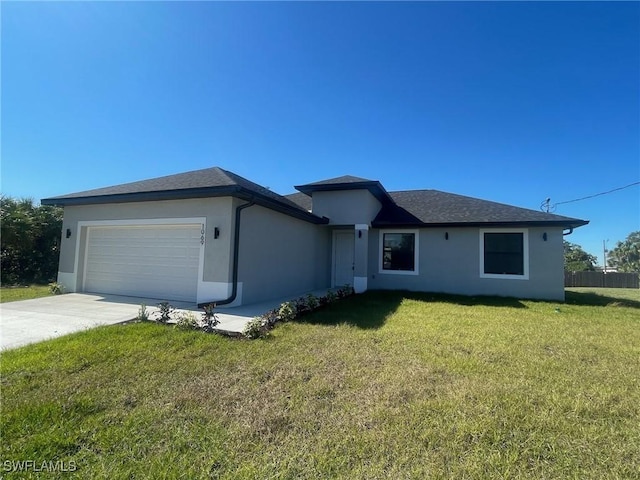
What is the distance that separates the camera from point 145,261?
9.31 m

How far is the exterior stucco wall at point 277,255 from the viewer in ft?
27.9

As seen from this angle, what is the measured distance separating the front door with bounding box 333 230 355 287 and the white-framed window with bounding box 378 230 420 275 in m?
1.53

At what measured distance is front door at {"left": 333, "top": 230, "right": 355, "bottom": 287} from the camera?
46.0ft

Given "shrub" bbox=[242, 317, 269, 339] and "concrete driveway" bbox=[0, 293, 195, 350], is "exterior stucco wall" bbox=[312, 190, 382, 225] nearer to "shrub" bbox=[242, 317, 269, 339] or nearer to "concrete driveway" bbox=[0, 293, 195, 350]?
"concrete driveway" bbox=[0, 293, 195, 350]

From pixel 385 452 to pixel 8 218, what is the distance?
17.8m

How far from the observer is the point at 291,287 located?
10.9 m

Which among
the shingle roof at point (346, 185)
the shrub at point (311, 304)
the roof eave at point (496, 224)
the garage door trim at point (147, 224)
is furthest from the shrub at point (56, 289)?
the roof eave at point (496, 224)

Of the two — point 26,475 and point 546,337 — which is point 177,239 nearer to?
point 26,475

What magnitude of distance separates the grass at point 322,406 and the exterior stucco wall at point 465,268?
6.16 m

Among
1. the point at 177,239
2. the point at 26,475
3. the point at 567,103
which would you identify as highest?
the point at 567,103

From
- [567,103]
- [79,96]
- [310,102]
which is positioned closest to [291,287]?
[310,102]

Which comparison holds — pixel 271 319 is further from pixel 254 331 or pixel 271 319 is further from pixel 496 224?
pixel 496 224

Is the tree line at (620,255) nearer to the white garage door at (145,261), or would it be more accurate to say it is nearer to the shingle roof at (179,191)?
the shingle roof at (179,191)

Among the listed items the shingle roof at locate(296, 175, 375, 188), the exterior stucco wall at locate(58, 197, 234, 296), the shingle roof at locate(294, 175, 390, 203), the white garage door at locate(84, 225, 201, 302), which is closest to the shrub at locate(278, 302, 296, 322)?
the exterior stucco wall at locate(58, 197, 234, 296)
